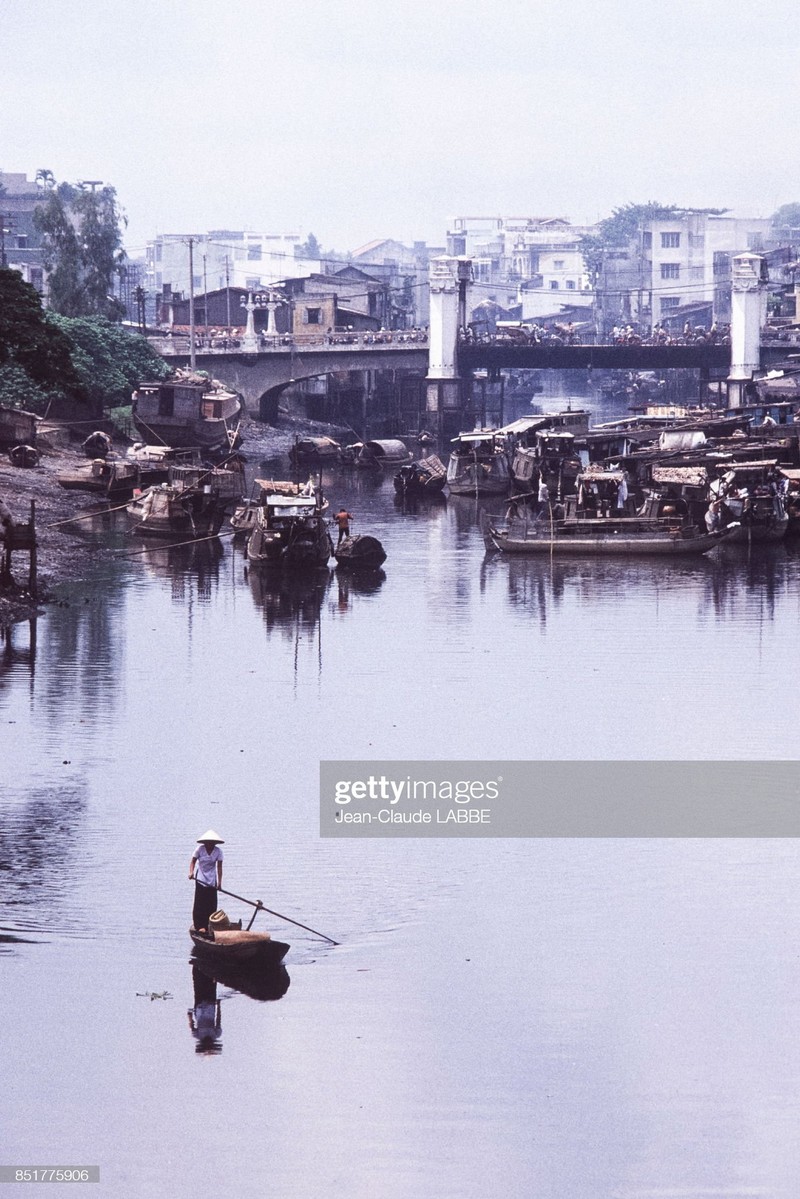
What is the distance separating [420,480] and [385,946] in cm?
6136

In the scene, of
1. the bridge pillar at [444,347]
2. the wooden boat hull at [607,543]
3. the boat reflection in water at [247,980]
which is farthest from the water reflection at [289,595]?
the bridge pillar at [444,347]

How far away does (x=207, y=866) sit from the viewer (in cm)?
2170

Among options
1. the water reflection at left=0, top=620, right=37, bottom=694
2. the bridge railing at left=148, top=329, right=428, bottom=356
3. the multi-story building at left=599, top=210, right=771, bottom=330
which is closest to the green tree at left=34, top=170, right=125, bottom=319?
the bridge railing at left=148, top=329, right=428, bottom=356

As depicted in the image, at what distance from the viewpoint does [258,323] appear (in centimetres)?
12212

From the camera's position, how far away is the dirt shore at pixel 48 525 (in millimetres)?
45250

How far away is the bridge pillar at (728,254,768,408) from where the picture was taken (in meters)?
108

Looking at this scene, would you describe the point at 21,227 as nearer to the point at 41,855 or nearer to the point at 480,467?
the point at 480,467

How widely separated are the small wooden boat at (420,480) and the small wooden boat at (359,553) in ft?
84.0

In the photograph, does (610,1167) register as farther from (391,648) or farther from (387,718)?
(391,648)

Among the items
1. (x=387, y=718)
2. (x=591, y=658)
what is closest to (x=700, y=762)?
(x=387, y=718)

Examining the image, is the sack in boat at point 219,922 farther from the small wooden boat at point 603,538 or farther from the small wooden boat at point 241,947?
the small wooden boat at point 603,538

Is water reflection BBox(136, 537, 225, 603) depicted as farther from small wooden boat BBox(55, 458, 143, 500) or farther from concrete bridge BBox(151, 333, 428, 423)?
concrete bridge BBox(151, 333, 428, 423)

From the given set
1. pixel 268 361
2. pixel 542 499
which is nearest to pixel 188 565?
pixel 542 499

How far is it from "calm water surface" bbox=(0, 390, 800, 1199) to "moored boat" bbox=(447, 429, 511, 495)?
40.1 metres
